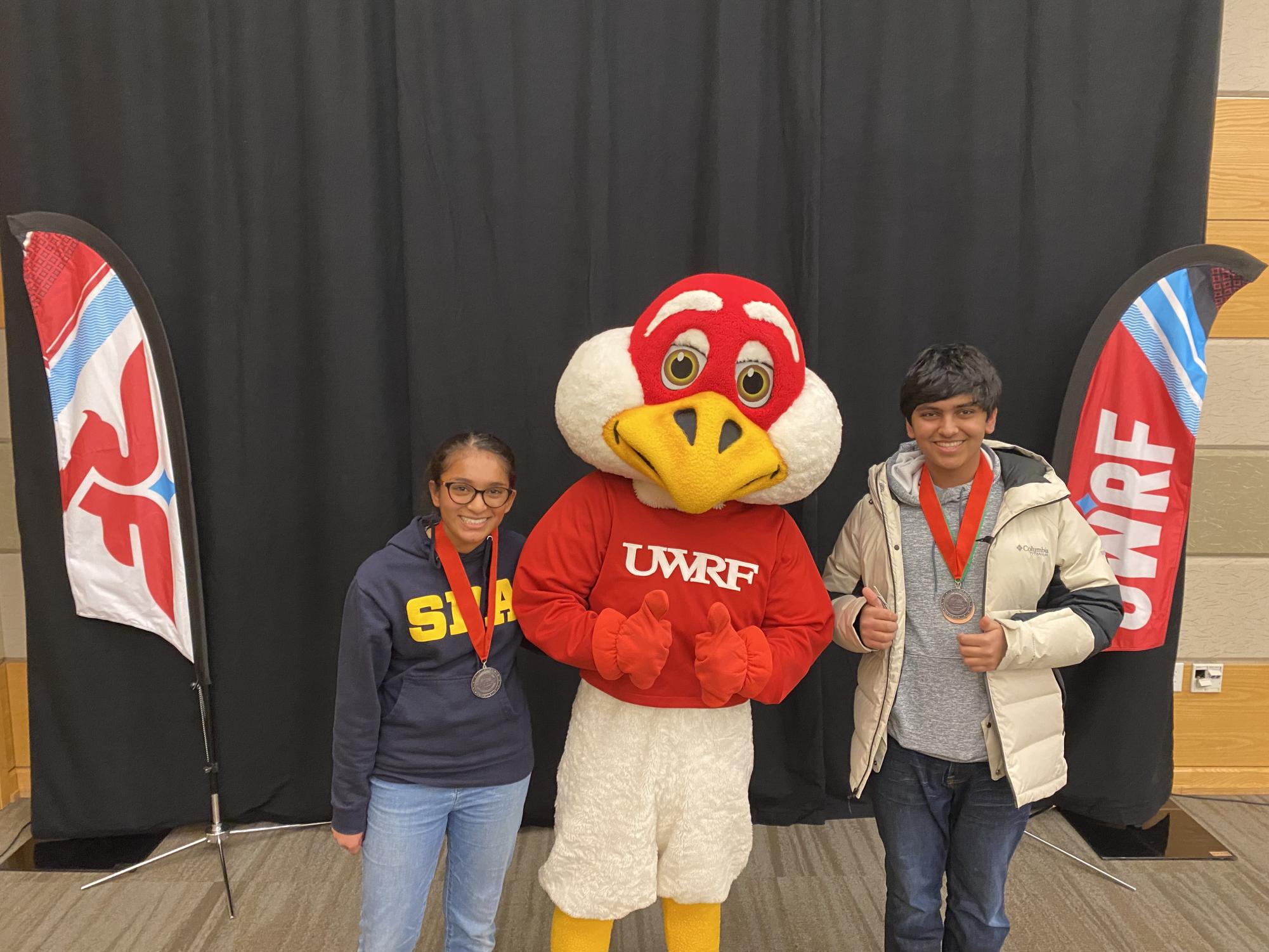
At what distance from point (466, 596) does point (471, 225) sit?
1.24 m

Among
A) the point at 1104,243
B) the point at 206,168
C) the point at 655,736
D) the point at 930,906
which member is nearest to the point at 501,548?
the point at 655,736

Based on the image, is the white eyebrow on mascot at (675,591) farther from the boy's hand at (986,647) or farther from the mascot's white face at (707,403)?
the boy's hand at (986,647)

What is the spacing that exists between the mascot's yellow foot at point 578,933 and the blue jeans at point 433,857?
0.46 ft

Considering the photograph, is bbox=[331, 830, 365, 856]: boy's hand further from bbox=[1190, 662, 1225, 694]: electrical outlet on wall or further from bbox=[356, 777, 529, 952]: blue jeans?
bbox=[1190, 662, 1225, 694]: electrical outlet on wall

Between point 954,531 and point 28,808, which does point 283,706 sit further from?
point 954,531

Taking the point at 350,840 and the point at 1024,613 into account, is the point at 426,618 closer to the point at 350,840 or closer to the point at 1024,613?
the point at 350,840

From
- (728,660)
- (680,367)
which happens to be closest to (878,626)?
(728,660)

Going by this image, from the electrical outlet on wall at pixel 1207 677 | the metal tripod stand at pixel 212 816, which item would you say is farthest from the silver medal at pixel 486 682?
the electrical outlet on wall at pixel 1207 677

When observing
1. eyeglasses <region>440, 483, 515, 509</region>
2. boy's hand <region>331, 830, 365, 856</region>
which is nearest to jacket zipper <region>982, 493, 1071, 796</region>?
eyeglasses <region>440, 483, 515, 509</region>

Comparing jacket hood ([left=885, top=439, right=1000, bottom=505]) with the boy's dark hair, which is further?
jacket hood ([left=885, top=439, right=1000, bottom=505])

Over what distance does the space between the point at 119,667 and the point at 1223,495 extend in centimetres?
340

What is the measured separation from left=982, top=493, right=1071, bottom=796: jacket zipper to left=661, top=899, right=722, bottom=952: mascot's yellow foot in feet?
1.95

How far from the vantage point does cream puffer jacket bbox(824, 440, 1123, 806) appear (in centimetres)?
159

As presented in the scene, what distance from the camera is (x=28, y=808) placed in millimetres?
2680
